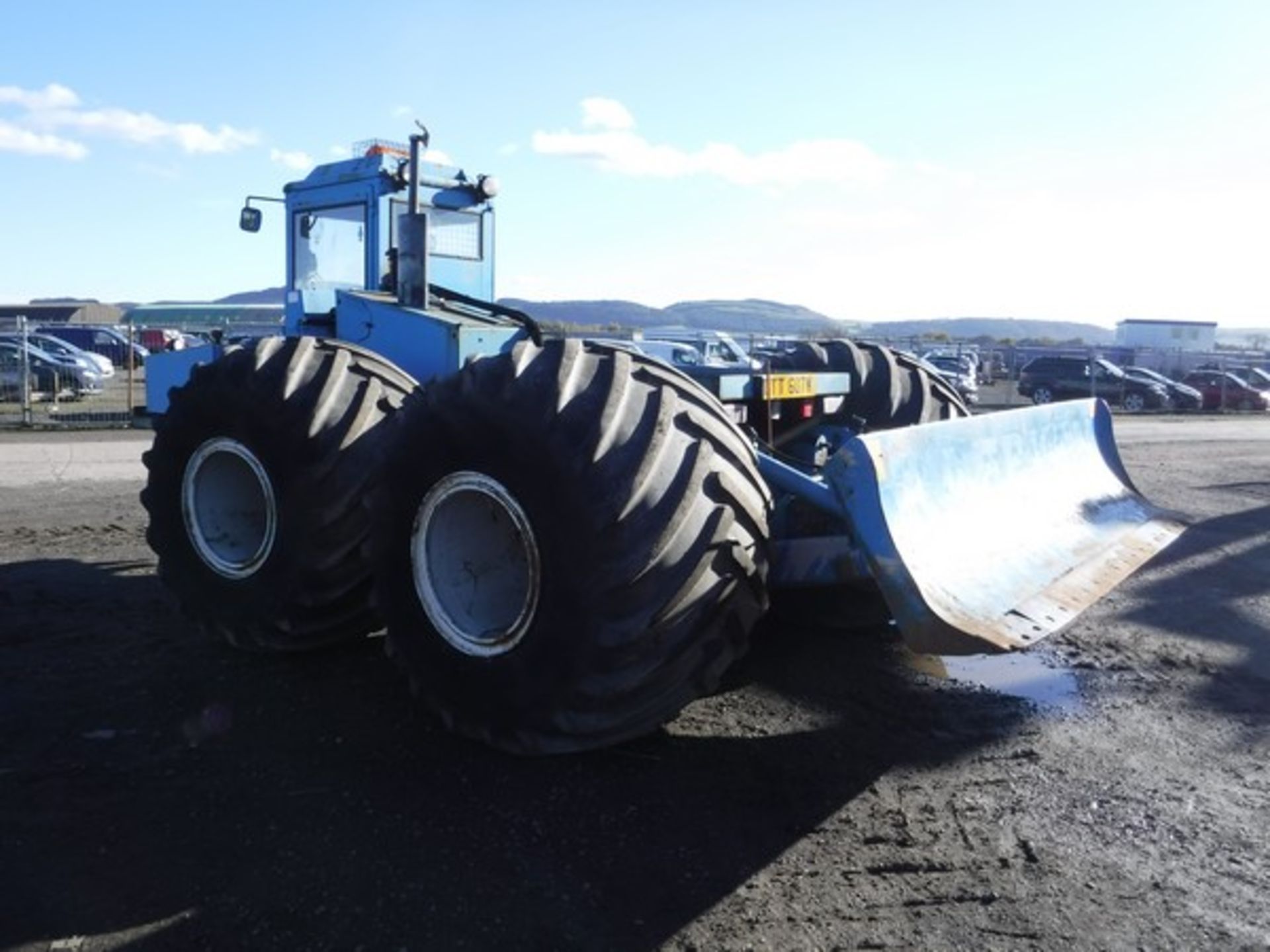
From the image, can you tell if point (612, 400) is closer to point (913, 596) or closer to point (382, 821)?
point (913, 596)

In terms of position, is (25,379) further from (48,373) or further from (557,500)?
(557,500)

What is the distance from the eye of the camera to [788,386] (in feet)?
19.7

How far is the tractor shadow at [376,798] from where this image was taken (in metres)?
3.32

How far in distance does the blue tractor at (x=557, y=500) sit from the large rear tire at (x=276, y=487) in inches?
0.5

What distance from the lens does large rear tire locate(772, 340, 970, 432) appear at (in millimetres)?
6773

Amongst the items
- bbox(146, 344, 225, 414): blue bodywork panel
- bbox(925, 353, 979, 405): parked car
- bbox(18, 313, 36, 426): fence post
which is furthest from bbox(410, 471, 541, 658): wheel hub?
bbox(925, 353, 979, 405): parked car

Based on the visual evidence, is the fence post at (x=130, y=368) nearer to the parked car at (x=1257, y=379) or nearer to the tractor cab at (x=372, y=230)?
the tractor cab at (x=372, y=230)

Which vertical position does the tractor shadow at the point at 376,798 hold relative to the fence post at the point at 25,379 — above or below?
below

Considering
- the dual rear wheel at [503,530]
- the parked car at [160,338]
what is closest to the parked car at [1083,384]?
the parked car at [160,338]

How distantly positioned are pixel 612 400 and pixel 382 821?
1.67 m

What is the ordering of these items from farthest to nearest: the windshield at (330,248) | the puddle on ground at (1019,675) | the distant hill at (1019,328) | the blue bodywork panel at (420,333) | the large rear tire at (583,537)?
1. the distant hill at (1019,328)
2. the windshield at (330,248)
3. the blue bodywork panel at (420,333)
4. the puddle on ground at (1019,675)
5. the large rear tire at (583,537)

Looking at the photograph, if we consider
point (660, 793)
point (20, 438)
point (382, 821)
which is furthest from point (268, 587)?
point (20, 438)

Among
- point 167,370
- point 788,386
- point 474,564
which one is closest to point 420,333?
point 474,564

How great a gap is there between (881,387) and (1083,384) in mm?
28666
